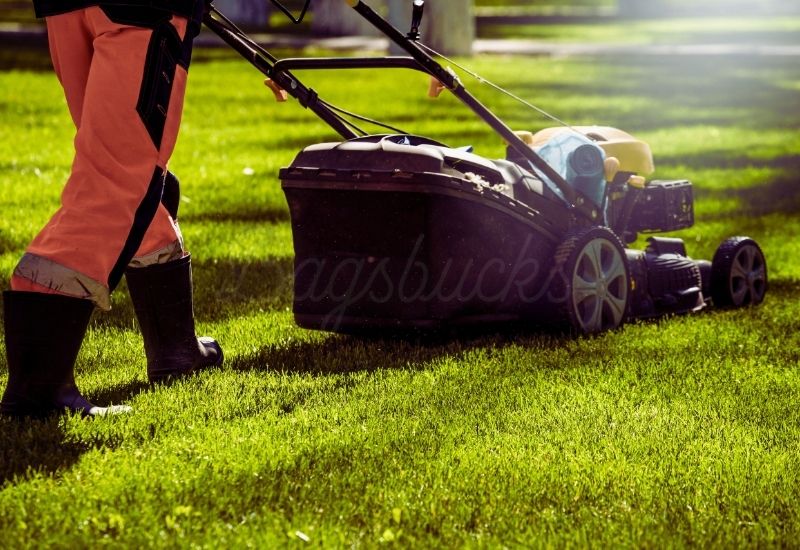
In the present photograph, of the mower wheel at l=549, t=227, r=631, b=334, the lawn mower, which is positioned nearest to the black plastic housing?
the lawn mower

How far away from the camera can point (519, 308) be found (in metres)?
5.89

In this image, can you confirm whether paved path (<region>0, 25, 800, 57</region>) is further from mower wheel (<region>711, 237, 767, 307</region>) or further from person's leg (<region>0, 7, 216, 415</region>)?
person's leg (<region>0, 7, 216, 415</region>)

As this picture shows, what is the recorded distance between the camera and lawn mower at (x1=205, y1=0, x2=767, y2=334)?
17.8ft

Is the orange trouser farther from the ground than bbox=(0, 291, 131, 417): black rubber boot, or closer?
farther from the ground

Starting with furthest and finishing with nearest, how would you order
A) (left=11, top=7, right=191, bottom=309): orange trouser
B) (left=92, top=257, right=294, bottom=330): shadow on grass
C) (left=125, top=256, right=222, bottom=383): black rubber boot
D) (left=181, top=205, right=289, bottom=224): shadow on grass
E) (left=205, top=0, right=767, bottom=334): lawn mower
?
(left=181, top=205, right=289, bottom=224): shadow on grass
(left=92, top=257, right=294, bottom=330): shadow on grass
(left=205, top=0, right=767, bottom=334): lawn mower
(left=125, top=256, right=222, bottom=383): black rubber boot
(left=11, top=7, right=191, bottom=309): orange trouser

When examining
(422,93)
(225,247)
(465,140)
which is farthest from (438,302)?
(422,93)

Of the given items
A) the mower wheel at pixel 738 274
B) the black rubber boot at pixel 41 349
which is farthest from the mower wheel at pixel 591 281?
the black rubber boot at pixel 41 349

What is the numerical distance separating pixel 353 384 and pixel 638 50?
2143 centimetres

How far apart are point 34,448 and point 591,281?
2471 millimetres

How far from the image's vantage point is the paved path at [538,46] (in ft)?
83.1

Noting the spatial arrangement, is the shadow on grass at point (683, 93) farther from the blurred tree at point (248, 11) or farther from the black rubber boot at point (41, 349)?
the blurred tree at point (248, 11)

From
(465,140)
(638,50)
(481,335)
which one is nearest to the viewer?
(481,335)

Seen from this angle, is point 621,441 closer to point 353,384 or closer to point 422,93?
point 353,384

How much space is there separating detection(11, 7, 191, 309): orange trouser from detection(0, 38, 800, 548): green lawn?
0.44m
